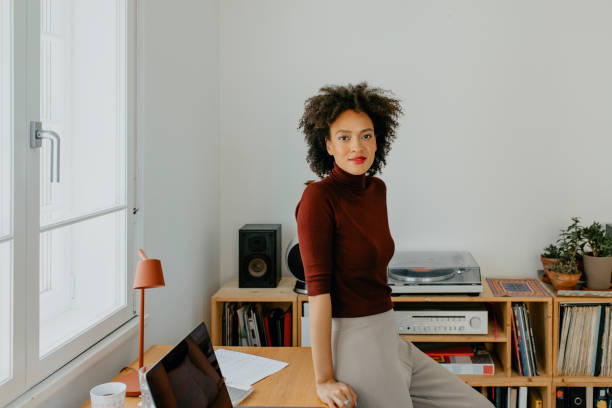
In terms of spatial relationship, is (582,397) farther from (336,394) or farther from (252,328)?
(336,394)

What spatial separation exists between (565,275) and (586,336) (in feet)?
0.94

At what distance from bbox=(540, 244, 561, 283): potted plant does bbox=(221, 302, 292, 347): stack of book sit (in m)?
1.23

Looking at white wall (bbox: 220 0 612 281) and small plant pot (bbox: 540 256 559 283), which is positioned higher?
white wall (bbox: 220 0 612 281)

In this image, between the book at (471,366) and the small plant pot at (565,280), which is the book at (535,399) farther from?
the small plant pot at (565,280)

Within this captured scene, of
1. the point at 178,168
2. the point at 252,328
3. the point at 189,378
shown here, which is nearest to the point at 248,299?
the point at 252,328

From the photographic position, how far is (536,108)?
9.54 feet

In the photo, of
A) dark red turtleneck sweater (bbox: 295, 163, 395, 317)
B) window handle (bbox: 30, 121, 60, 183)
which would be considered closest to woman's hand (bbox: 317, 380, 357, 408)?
dark red turtleneck sweater (bbox: 295, 163, 395, 317)

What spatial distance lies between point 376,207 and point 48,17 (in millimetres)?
1030

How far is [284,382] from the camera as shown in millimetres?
1689

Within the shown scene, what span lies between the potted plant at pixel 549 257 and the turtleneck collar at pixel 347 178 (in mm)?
1472

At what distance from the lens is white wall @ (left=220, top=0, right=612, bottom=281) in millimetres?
2893

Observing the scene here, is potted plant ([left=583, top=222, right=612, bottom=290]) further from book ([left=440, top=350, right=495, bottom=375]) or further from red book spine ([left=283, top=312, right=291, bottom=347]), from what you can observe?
red book spine ([left=283, top=312, right=291, bottom=347])

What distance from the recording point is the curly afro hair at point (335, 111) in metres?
1.64

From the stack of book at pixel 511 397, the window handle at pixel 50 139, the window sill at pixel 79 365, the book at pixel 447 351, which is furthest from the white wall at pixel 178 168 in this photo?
the stack of book at pixel 511 397
